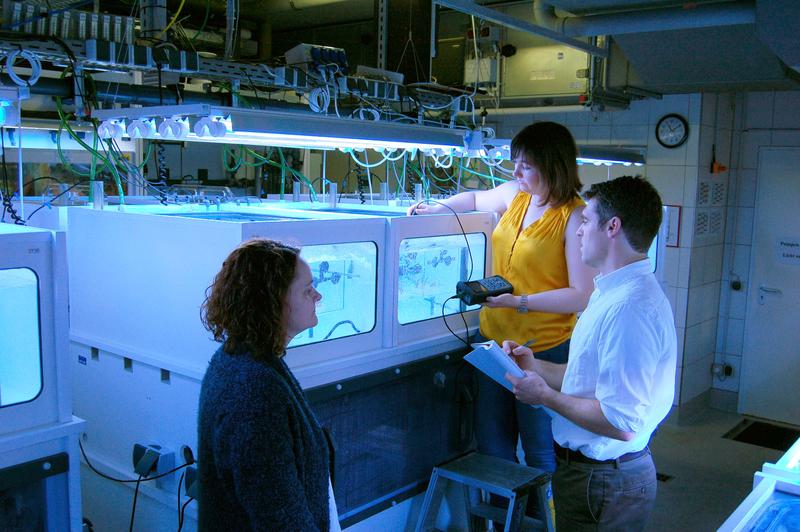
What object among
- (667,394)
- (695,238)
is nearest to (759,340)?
(695,238)

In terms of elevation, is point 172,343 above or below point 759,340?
above

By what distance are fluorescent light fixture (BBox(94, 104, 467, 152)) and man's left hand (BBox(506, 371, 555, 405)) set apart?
2.52 ft

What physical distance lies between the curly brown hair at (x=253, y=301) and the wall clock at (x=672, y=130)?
4213mm

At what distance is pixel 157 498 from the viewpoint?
2.07 meters

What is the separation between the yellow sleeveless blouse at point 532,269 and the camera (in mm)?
2230

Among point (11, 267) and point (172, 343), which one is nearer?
point (11, 267)

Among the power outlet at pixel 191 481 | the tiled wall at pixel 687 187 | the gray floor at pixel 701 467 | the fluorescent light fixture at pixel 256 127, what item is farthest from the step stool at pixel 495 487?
the tiled wall at pixel 687 187

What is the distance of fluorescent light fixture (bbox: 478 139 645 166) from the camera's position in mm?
2689

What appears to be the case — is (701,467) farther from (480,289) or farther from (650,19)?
(480,289)

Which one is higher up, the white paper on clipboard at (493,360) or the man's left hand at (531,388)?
the white paper on clipboard at (493,360)

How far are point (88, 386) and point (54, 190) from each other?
2.20 m

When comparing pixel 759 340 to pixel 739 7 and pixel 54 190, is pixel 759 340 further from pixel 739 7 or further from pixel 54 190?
pixel 54 190

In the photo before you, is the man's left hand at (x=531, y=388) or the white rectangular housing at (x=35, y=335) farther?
the man's left hand at (x=531, y=388)

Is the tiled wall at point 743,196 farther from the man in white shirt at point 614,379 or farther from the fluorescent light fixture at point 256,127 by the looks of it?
the man in white shirt at point 614,379
